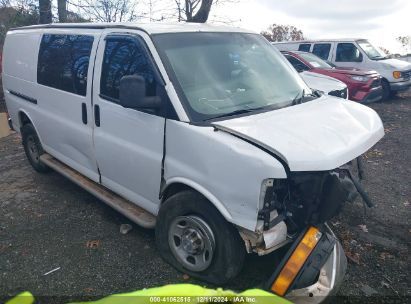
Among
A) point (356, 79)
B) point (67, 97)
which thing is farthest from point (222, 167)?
point (356, 79)

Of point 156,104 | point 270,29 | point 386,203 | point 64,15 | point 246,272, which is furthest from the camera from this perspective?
point 270,29

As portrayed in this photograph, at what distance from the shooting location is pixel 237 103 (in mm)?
3182

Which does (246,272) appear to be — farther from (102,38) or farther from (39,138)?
(39,138)

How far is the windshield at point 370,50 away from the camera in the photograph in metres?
11.8

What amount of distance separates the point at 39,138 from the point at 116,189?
2.00 m

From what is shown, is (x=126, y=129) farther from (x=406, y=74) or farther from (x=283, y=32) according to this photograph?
(x=283, y=32)

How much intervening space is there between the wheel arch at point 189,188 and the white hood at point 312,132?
501 millimetres

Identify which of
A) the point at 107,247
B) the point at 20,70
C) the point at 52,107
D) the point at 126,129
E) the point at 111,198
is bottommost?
the point at 107,247

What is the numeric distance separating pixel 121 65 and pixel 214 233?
1.79 m

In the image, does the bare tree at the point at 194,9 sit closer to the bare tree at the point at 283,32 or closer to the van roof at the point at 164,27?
the van roof at the point at 164,27

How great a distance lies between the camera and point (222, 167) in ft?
8.78

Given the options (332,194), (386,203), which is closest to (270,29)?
(386,203)

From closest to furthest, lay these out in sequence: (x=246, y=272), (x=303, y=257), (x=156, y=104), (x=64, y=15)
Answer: (x=303, y=257) < (x=156, y=104) < (x=246, y=272) < (x=64, y=15)

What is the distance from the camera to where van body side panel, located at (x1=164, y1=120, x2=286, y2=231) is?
2.50m
